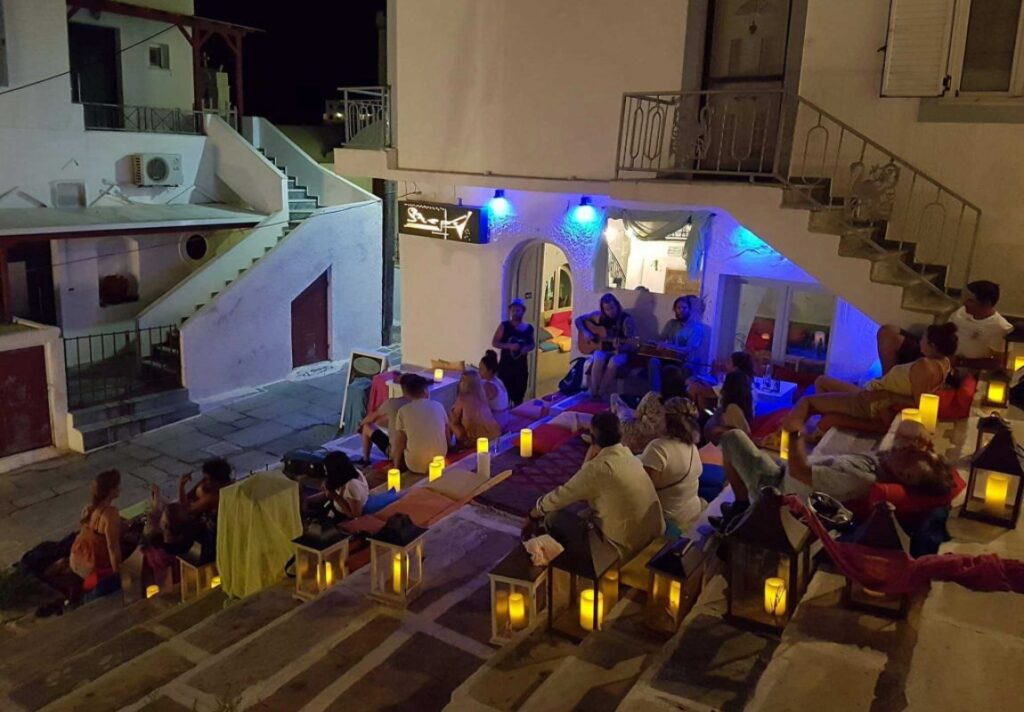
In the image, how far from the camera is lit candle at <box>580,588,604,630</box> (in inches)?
191

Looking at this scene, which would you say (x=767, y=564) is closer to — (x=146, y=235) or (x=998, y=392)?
(x=998, y=392)

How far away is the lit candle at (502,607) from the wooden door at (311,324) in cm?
1365

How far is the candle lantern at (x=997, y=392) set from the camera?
6469mm

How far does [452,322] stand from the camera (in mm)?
13039

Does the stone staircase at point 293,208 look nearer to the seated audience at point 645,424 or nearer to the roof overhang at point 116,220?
the roof overhang at point 116,220

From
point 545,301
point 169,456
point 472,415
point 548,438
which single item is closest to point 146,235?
point 169,456

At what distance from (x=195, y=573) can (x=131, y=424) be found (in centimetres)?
747

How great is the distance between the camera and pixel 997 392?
6.48 meters

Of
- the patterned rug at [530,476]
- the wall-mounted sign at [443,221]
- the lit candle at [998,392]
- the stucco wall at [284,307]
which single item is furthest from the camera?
the stucco wall at [284,307]

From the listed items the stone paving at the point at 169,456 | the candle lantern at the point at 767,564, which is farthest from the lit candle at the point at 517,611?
the stone paving at the point at 169,456

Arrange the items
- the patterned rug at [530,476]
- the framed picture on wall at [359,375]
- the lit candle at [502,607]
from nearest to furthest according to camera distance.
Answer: the lit candle at [502,607] → the patterned rug at [530,476] → the framed picture on wall at [359,375]

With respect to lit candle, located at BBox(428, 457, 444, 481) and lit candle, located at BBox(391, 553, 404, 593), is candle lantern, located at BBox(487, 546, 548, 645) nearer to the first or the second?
lit candle, located at BBox(391, 553, 404, 593)

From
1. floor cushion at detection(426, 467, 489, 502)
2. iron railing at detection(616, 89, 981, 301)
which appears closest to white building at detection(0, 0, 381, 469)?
floor cushion at detection(426, 467, 489, 502)

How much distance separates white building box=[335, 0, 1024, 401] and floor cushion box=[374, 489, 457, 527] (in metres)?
4.07
